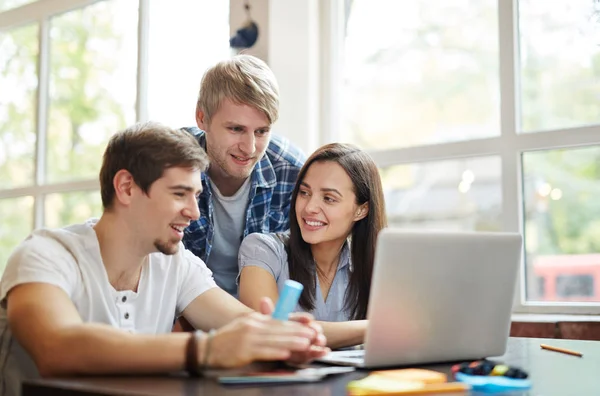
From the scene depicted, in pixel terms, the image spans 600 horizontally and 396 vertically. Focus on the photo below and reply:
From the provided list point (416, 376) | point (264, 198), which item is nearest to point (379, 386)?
point (416, 376)

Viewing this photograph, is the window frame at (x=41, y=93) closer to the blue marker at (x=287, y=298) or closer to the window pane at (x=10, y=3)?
the window pane at (x=10, y=3)

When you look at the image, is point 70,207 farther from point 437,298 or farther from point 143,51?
point 437,298

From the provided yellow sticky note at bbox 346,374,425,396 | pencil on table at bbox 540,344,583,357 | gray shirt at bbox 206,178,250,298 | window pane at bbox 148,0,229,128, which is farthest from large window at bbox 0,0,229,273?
yellow sticky note at bbox 346,374,425,396

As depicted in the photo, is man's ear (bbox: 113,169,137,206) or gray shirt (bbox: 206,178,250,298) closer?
man's ear (bbox: 113,169,137,206)

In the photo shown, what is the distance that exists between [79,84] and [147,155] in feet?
8.78

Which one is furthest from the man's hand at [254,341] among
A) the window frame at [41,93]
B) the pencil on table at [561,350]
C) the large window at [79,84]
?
the window frame at [41,93]

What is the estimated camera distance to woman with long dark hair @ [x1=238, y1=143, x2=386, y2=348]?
2051 millimetres

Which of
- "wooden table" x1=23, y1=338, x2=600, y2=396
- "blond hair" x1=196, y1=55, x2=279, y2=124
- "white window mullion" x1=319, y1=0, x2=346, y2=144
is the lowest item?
"wooden table" x1=23, y1=338, x2=600, y2=396

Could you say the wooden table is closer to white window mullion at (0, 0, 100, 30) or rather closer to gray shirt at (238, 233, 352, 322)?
gray shirt at (238, 233, 352, 322)

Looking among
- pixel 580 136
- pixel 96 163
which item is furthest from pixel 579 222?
pixel 96 163

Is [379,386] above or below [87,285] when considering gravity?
A: below

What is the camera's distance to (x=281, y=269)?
2090mm

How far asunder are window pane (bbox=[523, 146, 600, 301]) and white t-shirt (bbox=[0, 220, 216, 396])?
1313 mm

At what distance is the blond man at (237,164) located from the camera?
2.21 meters
